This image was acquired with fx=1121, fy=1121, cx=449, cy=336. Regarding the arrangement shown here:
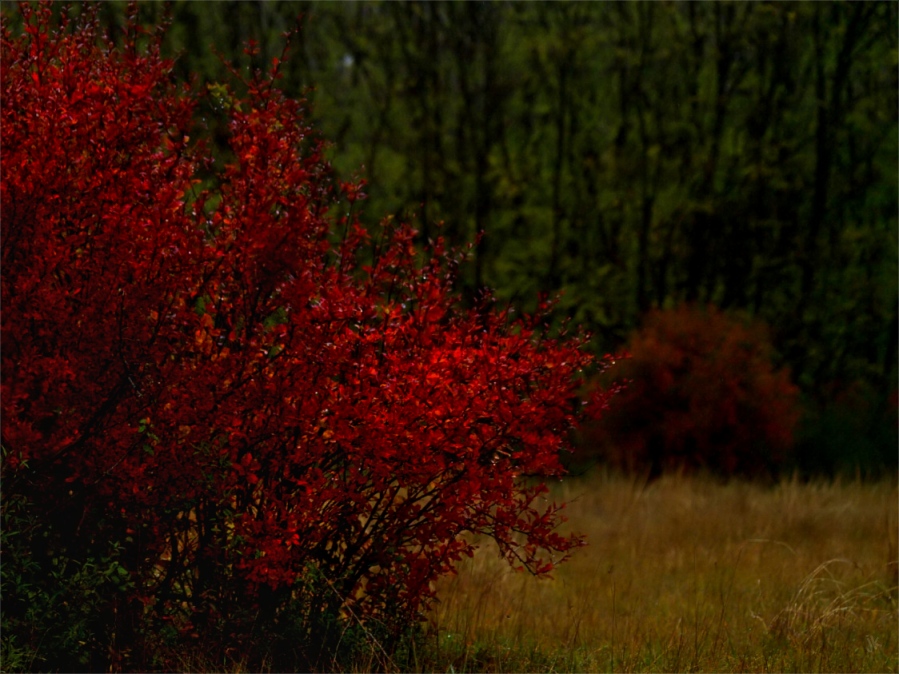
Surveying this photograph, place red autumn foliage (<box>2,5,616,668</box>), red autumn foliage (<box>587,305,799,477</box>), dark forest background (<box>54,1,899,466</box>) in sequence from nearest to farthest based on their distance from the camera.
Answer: red autumn foliage (<box>2,5,616,668</box>) → red autumn foliage (<box>587,305,799,477</box>) → dark forest background (<box>54,1,899,466</box>)

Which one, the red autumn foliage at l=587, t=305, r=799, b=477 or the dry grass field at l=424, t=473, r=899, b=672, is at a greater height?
the red autumn foliage at l=587, t=305, r=799, b=477

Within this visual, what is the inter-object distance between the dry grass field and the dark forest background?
13.7 ft

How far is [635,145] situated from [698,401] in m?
4.47

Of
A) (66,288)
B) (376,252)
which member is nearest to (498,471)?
(376,252)

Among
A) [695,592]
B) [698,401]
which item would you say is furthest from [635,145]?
[695,592]

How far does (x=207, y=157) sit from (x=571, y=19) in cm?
941

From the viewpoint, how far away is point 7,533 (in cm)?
410

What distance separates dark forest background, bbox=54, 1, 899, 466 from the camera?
12.8m

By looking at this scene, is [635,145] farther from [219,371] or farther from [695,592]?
[219,371]

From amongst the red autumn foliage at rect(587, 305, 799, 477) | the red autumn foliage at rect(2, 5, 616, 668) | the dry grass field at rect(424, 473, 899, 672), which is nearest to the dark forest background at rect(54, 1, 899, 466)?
the red autumn foliage at rect(587, 305, 799, 477)

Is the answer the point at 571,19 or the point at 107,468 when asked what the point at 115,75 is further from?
the point at 571,19

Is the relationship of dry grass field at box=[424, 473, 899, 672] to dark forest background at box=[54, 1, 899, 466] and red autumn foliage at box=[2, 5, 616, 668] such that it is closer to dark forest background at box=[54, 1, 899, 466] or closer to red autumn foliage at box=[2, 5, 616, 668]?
red autumn foliage at box=[2, 5, 616, 668]

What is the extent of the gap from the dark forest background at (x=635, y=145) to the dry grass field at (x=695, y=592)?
13.7ft

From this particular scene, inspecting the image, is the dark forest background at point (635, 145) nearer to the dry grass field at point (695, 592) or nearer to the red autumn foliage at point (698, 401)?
the red autumn foliage at point (698, 401)
